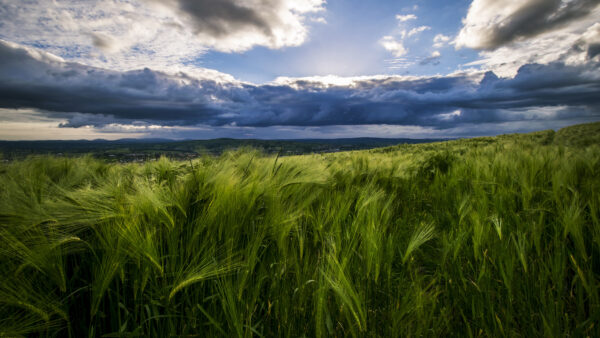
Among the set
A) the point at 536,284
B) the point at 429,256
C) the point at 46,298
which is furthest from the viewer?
the point at 429,256

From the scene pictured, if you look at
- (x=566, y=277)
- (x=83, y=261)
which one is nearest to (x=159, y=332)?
(x=83, y=261)

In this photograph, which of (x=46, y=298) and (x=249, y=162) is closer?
(x=46, y=298)

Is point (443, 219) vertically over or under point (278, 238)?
under

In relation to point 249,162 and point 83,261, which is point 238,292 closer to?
point 83,261

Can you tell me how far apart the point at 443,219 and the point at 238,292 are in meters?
2.09

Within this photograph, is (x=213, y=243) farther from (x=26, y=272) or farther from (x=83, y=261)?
(x=26, y=272)

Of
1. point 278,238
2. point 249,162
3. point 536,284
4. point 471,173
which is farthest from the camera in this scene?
point 471,173

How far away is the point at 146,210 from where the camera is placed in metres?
1.29

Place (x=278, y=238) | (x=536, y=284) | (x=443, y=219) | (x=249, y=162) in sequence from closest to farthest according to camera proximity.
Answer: (x=536, y=284)
(x=278, y=238)
(x=443, y=219)
(x=249, y=162)

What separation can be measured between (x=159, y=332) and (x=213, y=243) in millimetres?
412

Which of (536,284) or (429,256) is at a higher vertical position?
(536,284)

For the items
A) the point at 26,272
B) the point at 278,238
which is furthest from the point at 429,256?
the point at 26,272

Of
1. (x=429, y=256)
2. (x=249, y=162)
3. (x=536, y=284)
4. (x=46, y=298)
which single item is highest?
(x=249, y=162)

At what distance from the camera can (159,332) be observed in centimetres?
106
